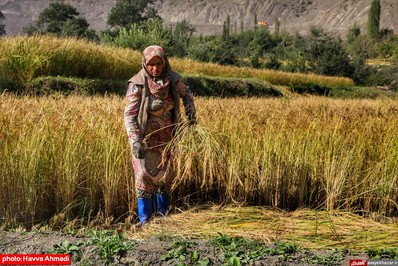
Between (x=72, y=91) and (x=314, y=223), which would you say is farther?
(x=72, y=91)

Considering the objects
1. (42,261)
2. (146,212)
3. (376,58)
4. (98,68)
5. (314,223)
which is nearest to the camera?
(42,261)

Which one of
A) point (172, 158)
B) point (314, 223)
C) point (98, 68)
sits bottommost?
point (314, 223)

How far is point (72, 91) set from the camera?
10164 mm

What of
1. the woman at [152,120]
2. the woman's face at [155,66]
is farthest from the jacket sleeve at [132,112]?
the woman's face at [155,66]

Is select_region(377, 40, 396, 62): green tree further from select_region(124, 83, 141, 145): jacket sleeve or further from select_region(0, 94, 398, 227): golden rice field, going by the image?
select_region(124, 83, 141, 145): jacket sleeve

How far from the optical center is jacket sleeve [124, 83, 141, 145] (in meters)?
3.57

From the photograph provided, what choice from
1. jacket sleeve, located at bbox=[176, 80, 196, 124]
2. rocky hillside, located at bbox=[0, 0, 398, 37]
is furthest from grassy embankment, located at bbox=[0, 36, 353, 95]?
rocky hillside, located at bbox=[0, 0, 398, 37]

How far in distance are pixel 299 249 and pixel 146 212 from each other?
4.15 ft

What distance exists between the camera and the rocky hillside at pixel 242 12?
106m

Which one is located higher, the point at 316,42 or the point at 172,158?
the point at 316,42

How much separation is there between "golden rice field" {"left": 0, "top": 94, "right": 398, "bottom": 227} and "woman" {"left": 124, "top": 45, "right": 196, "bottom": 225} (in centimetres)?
16

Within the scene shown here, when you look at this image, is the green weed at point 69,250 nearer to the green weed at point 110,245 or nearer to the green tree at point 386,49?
the green weed at point 110,245

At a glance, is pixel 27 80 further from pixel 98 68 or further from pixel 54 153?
pixel 54 153

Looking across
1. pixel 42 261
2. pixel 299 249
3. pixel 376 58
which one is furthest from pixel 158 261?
pixel 376 58
